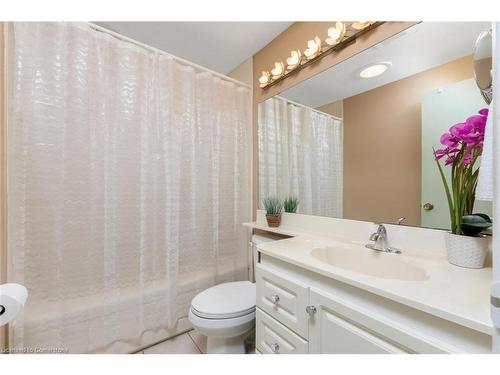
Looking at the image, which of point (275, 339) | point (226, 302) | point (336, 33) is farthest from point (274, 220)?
point (336, 33)

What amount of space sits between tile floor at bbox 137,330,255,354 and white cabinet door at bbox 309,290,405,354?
0.77m

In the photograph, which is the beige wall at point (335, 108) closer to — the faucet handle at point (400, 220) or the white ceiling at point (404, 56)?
the white ceiling at point (404, 56)

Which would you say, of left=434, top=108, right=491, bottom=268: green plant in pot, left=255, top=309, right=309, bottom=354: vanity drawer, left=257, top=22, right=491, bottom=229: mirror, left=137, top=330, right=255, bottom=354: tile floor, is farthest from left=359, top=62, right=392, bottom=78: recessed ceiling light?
left=137, top=330, right=255, bottom=354: tile floor

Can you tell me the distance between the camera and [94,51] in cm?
122

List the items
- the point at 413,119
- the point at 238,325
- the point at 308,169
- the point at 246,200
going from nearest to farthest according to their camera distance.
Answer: the point at 413,119
the point at 238,325
the point at 308,169
the point at 246,200

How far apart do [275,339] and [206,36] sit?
81.3 inches

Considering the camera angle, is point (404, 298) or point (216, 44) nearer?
point (404, 298)

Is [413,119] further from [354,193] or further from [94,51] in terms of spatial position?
[94,51]

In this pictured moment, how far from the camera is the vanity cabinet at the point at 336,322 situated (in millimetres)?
514

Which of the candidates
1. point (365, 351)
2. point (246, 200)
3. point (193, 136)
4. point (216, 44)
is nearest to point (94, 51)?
point (193, 136)

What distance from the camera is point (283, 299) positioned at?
2.86 feet

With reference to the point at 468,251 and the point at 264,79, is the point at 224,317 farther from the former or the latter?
the point at 264,79

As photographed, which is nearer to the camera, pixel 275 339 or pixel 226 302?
pixel 275 339
